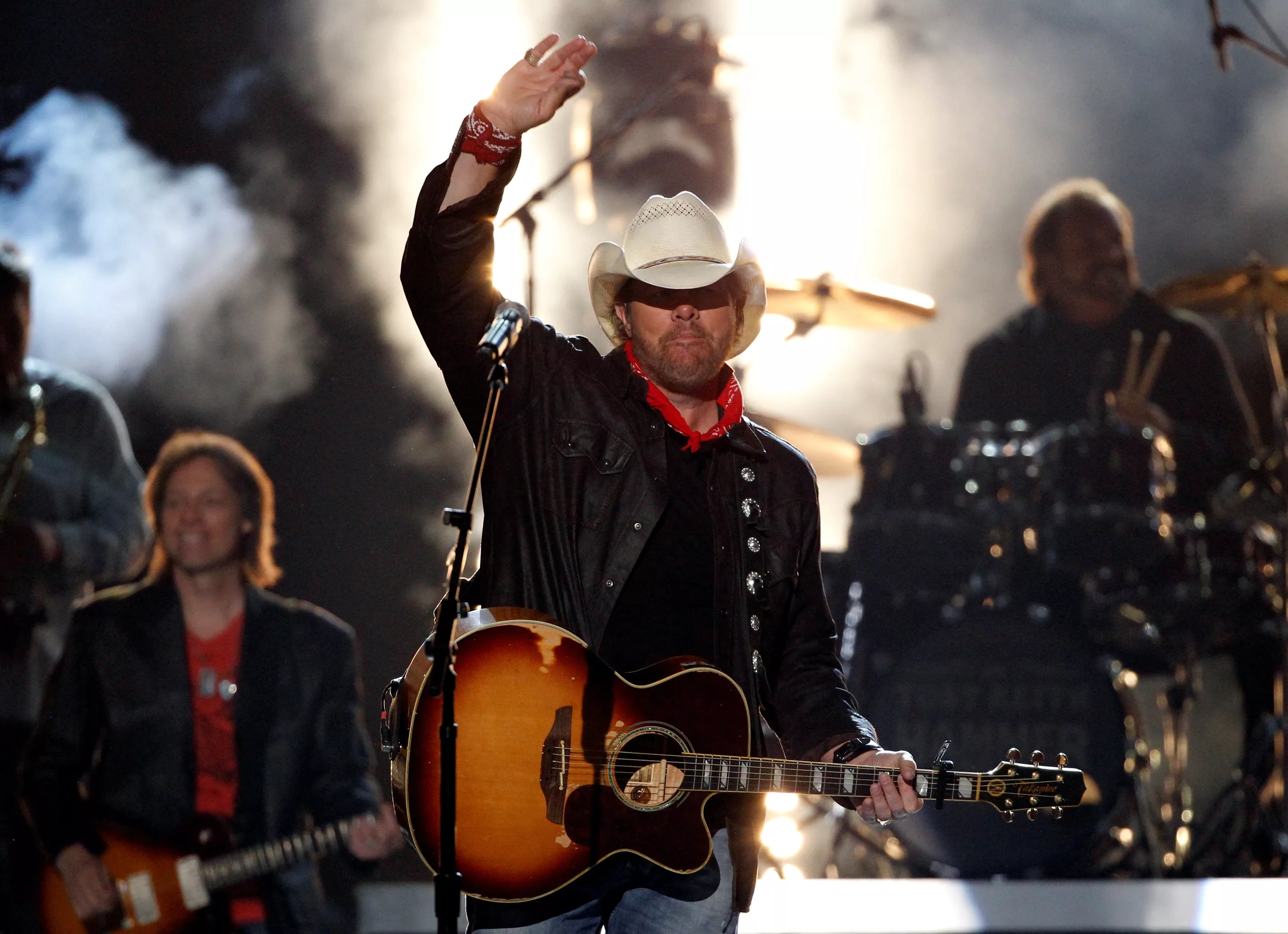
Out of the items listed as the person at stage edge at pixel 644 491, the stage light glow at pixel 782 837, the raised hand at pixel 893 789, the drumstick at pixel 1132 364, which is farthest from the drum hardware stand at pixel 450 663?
the drumstick at pixel 1132 364

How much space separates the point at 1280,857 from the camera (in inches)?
208

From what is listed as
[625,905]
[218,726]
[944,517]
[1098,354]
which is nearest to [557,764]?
[625,905]

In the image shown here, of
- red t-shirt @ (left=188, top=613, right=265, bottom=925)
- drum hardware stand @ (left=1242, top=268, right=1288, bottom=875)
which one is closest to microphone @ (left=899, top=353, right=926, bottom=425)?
drum hardware stand @ (left=1242, top=268, right=1288, bottom=875)

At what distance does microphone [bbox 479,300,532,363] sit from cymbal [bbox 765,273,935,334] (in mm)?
3239

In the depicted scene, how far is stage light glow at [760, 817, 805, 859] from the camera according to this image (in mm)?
5273

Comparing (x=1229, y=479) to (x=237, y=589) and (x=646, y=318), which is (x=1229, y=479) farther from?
(x=237, y=589)

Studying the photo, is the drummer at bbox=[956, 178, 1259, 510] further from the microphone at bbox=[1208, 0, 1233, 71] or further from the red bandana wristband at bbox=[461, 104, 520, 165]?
the red bandana wristband at bbox=[461, 104, 520, 165]

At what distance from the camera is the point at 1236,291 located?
5.81m

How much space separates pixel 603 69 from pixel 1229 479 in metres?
3.41

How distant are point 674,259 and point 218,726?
329 centimetres

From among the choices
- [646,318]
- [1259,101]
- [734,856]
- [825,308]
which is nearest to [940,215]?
[825,308]

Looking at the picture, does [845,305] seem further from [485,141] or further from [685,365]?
[485,141]

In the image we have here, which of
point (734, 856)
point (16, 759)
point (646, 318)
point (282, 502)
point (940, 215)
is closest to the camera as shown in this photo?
point (734, 856)

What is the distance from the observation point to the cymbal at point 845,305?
5609 millimetres
